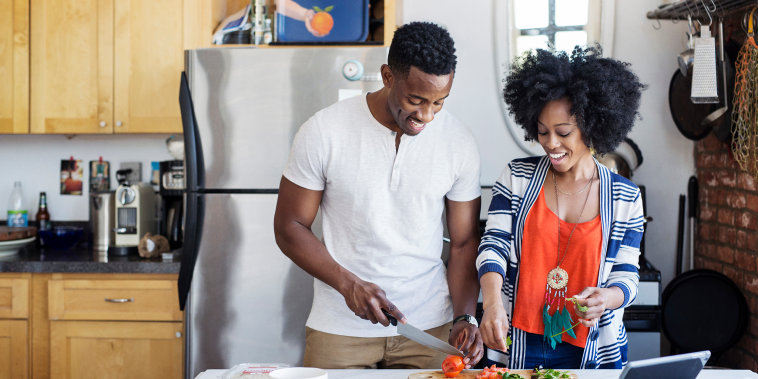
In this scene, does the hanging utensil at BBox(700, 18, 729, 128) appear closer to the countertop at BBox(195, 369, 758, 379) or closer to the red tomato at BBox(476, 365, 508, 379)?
the countertop at BBox(195, 369, 758, 379)

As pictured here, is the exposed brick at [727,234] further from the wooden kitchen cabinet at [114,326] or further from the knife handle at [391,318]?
the wooden kitchen cabinet at [114,326]

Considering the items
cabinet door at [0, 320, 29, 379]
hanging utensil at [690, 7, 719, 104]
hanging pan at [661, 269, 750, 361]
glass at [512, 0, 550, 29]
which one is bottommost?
cabinet door at [0, 320, 29, 379]

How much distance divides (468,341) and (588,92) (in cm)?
63

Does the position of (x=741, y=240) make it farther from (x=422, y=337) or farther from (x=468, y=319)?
(x=422, y=337)

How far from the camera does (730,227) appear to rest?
2691 mm

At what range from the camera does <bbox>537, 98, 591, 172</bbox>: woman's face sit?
1689 millimetres

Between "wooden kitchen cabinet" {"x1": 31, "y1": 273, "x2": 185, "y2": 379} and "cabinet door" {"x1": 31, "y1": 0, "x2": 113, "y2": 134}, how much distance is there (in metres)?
0.69

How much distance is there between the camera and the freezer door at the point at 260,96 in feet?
8.45

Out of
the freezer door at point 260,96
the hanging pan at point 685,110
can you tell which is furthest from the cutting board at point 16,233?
the hanging pan at point 685,110

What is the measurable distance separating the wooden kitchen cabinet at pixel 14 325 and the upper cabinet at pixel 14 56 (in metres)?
0.74

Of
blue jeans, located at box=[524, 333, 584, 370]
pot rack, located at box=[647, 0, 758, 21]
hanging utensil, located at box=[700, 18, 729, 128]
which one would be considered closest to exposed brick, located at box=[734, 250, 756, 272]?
hanging utensil, located at box=[700, 18, 729, 128]

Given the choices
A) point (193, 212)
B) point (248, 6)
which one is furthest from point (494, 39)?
point (193, 212)

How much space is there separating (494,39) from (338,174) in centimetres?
171

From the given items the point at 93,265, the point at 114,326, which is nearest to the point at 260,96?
the point at 93,265
